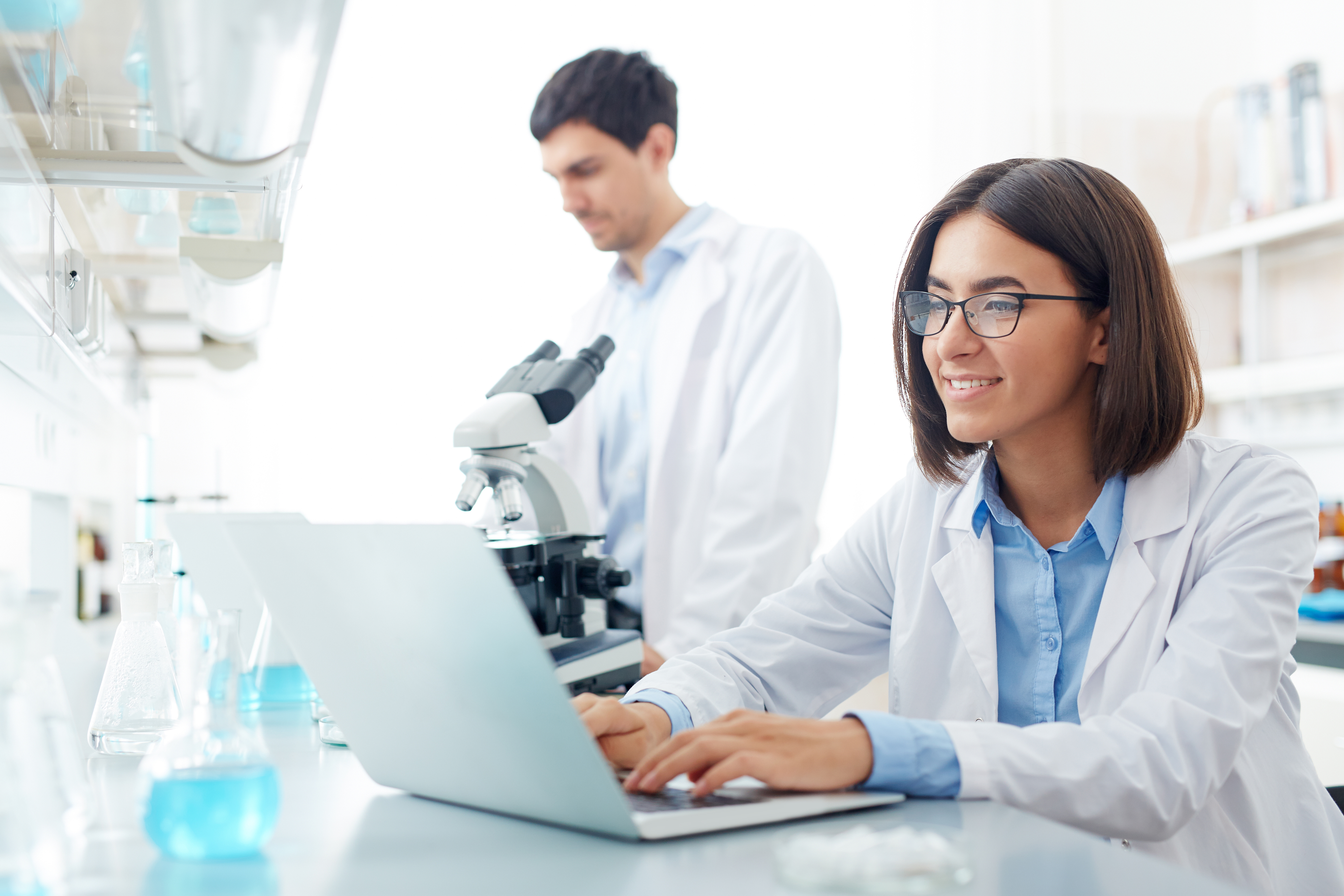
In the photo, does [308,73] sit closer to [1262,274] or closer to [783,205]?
[783,205]

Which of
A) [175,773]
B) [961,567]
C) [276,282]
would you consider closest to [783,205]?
[276,282]

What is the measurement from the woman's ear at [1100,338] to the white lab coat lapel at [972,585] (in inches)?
7.5

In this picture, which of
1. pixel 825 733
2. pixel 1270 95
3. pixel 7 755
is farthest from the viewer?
pixel 1270 95

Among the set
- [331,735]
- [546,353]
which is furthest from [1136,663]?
[546,353]

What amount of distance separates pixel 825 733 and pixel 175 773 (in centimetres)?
42

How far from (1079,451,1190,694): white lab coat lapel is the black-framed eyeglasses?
207mm

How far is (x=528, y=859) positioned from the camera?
0.63m

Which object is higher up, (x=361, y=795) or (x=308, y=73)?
(x=308, y=73)

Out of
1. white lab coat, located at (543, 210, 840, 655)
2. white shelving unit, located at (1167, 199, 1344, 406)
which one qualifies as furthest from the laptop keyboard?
white shelving unit, located at (1167, 199, 1344, 406)

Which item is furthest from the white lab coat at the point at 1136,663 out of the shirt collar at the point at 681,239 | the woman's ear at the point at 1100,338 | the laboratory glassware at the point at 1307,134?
the laboratory glassware at the point at 1307,134

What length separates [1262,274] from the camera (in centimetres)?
327

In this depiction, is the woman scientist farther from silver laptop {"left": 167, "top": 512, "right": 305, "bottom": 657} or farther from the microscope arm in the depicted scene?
silver laptop {"left": 167, "top": 512, "right": 305, "bottom": 657}

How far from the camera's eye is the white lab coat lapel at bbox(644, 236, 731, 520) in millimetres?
2109

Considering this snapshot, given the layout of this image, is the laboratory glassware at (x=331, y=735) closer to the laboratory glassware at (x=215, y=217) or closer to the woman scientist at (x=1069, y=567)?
the woman scientist at (x=1069, y=567)
